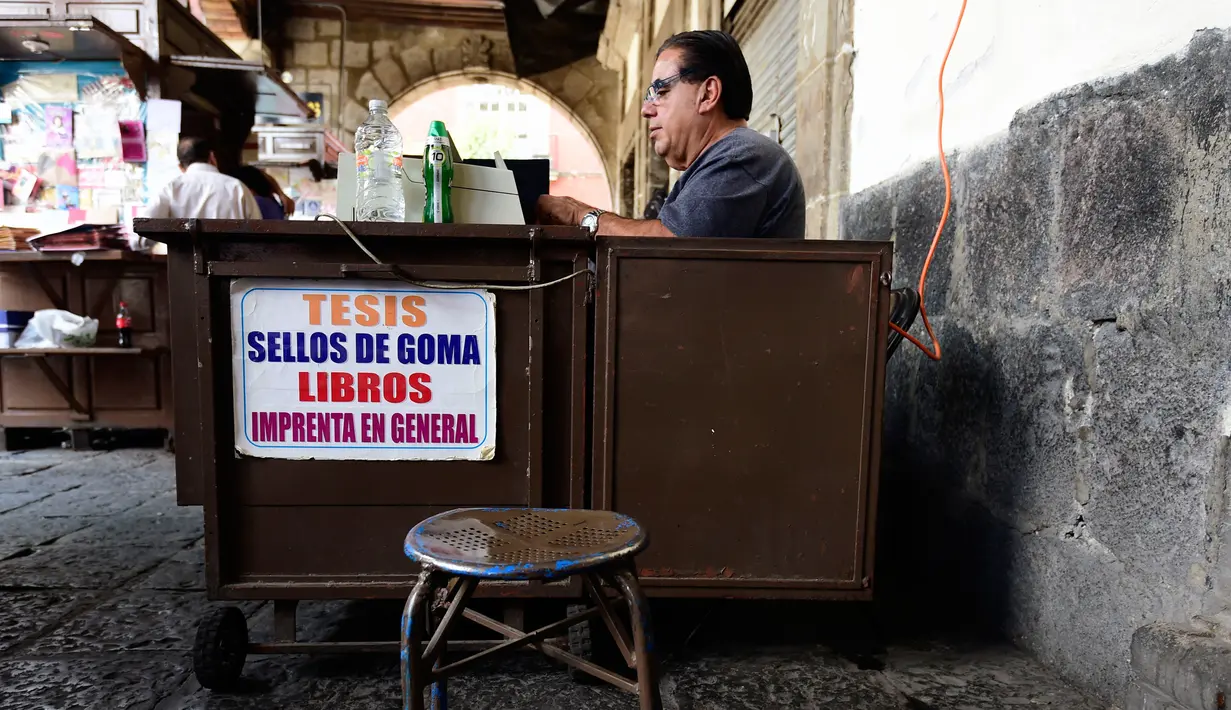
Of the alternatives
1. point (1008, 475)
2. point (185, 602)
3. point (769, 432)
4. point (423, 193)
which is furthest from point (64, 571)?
point (1008, 475)

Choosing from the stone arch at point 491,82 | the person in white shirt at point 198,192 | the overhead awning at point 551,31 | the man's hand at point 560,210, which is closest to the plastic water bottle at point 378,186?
the man's hand at point 560,210

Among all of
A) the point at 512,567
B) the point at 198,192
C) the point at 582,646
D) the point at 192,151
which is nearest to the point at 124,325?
the point at 198,192

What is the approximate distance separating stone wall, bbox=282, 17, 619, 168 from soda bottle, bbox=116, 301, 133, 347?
671 cm

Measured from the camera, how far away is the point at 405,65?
1138 cm

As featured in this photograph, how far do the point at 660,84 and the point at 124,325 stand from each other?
4311 millimetres

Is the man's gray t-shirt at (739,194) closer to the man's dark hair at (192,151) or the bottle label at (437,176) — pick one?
the bottle label at (437,176)

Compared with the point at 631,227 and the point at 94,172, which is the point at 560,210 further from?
the point at 94,172

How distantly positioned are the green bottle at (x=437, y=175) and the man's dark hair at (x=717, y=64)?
79 centimetres

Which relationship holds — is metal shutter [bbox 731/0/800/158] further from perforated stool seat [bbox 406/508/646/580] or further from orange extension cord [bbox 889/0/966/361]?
perforated stool seat [bbox 406/508/646/580]

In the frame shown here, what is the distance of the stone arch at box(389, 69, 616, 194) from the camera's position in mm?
11477

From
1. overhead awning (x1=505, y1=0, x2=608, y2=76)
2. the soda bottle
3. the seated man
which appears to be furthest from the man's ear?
overhead awning (x1=505, y1=0, x2=608, y2=76)

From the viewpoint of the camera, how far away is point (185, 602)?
2379 mm

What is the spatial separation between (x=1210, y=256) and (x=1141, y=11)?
22.7 inches

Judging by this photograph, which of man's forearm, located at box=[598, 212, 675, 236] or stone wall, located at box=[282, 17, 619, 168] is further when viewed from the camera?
stone wall, located at box=[282, 17, 619, 168]
